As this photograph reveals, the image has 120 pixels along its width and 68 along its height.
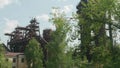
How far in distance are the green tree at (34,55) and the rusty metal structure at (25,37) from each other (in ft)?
22.5

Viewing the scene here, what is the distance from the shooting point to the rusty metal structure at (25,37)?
7688 cm

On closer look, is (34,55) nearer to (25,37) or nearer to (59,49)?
(25,37)

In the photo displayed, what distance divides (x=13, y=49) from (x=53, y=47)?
45494 millimetres

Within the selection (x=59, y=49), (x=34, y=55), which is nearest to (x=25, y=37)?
(x=34, y=55)

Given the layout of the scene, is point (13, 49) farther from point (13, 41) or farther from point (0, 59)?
point (0, 59)

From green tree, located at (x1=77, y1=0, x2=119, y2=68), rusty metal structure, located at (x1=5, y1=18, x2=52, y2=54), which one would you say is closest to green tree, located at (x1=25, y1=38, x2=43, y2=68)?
rusty metal structure, located at (x1=5, y1=18, x2=52, y2=54)

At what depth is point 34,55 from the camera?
2648 inches

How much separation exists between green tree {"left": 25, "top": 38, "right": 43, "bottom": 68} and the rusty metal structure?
22.5ft

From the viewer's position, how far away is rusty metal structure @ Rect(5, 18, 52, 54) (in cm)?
7688

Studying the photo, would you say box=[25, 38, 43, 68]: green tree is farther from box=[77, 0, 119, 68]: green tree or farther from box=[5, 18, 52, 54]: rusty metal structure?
box=[77, 0, 119, 68]: green tree

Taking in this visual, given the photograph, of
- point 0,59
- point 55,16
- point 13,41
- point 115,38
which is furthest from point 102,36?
point 13,41

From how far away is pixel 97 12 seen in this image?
26.8 meters

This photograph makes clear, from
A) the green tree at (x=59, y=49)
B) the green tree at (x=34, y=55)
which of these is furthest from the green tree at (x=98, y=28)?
the green tree at (x=34, y=55)

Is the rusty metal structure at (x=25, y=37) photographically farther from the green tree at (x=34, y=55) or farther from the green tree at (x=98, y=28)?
the green tree at (x=98, y=28)
